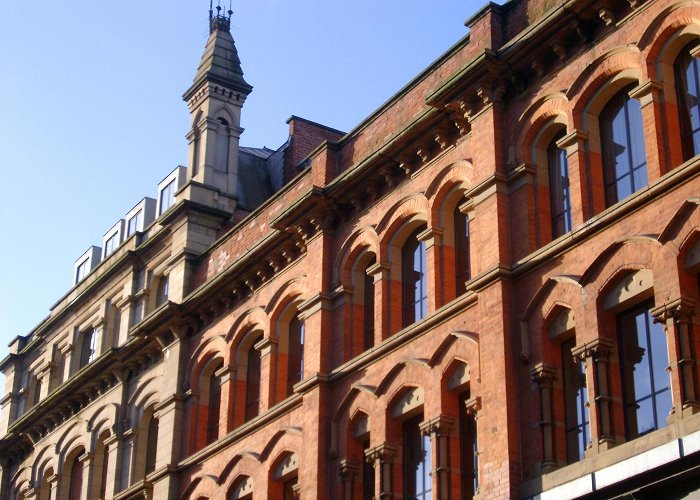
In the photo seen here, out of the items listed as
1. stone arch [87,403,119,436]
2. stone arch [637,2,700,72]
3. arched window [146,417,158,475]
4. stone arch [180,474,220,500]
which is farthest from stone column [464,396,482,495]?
stone arch [87,403,119,436]

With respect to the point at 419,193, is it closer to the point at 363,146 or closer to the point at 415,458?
the point at 363,146

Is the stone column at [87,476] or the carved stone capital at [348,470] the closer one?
the carved stone capital at [348,470]

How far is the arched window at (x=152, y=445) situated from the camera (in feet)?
128

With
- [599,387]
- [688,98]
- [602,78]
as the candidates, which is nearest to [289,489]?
[599,387]

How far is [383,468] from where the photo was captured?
2817 centimetres

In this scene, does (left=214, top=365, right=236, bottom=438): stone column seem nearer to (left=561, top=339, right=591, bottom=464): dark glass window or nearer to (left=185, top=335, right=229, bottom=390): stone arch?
(left=185, top=335, right=229, bottom=390): stone arch

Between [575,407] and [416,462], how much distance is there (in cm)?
483

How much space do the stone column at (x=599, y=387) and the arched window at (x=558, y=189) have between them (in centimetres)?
297

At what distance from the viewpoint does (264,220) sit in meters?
36.3

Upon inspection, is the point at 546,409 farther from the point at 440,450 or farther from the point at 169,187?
the point at 169,187

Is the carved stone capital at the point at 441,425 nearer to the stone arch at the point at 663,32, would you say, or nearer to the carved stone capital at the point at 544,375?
the carved stone capital at the point at 544,375

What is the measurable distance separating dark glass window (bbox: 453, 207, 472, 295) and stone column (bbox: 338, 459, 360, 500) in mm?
4305

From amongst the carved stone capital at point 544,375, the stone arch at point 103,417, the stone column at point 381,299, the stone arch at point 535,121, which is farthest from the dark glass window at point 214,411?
the carved stone capital at point 544,375

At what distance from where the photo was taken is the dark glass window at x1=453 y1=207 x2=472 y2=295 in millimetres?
28469
